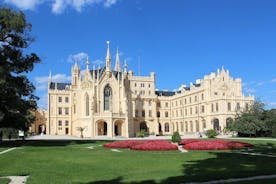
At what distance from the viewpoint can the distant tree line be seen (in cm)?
5981

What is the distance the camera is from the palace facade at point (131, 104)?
77.1 meters

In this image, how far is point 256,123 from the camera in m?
59.9

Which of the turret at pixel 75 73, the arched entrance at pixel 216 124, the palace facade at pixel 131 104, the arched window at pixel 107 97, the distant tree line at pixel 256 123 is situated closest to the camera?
the distant tree line at pixel 256 123

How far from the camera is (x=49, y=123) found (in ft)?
313

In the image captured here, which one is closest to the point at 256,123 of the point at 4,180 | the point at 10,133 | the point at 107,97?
the point at 107,97

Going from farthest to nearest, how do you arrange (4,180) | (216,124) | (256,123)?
(216,124), (256,123), (4,180)

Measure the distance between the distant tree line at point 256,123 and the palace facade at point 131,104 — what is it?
7737 millimetres

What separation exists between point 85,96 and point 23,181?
65505 mm

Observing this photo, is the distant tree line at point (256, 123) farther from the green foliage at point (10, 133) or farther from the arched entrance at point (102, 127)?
the green foliage at point (10, 133)

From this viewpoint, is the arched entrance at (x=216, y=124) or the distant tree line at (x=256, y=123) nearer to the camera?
the distant tree line at (x=256, y=123)

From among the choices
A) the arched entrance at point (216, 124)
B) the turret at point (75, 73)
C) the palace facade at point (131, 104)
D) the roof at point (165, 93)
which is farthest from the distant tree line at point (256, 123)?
the roof at point (165, 93)

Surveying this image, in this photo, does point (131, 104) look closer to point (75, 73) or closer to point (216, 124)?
point (216, 124)

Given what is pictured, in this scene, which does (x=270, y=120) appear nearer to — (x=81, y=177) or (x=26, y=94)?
(x=26, y=94)

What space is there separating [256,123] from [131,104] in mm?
30267
